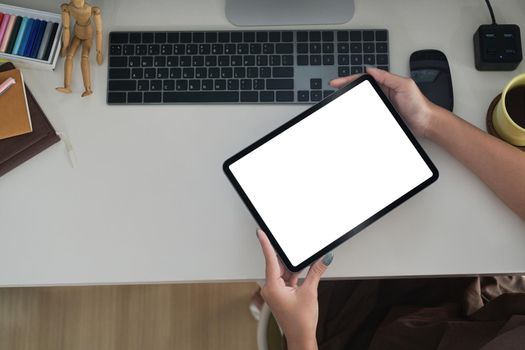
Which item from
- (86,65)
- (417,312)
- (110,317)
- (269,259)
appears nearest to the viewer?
(269,259)

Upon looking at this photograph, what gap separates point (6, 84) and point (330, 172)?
54 cm

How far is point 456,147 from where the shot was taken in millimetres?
872

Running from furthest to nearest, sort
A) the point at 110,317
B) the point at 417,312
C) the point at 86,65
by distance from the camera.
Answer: the point at 110,317 < the point at 417,312 < the point at 86,65

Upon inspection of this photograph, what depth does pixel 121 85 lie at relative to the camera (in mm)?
923

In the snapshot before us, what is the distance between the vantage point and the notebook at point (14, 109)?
0.88 m

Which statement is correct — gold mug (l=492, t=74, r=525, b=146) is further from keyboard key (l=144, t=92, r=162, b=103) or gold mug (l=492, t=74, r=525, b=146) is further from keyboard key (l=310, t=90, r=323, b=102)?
keyboard key (l=144, t=92, r=162, b=103)

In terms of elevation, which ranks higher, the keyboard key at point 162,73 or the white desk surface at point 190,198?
the keyboard key at point 162,73

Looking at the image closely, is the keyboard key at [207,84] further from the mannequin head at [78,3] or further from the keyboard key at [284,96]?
the mannequin head at [78,3]

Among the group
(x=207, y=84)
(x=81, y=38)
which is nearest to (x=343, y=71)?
(x=207, y=84)

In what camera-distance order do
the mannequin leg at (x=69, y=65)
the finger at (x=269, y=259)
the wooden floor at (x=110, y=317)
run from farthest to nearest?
the wooden floor at (x=110, y=317) → the mannequin leg at (x=69, y=65) → the finger at (x=269, y=259)

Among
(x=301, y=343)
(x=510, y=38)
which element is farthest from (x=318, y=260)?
(x=510, y=38)

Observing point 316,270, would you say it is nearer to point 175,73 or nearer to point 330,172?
point 330,172

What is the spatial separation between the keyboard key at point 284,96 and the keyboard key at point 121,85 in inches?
9.5

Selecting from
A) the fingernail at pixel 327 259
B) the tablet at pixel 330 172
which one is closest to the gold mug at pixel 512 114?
the tablet at pixel 330 172
